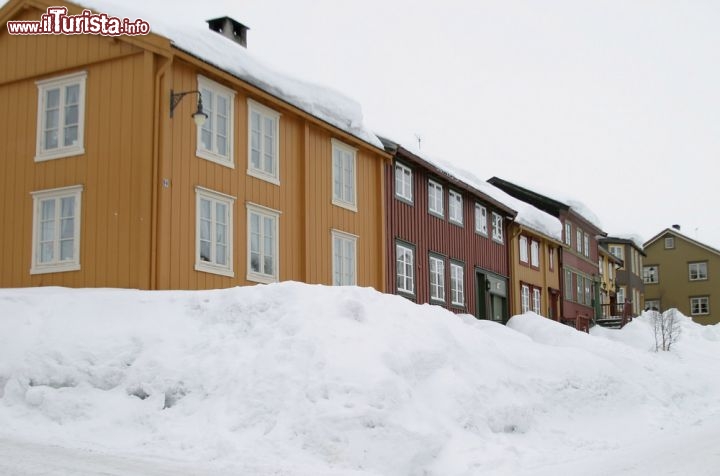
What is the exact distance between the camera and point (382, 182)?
78.5 feet

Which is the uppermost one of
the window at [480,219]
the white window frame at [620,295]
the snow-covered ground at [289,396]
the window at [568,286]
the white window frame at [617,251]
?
the white window frame at [617,251]

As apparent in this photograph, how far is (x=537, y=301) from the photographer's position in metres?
37.7

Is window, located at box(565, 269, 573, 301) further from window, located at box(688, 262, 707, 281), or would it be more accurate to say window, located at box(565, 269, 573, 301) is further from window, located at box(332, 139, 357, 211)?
window, located at box(688, 262, 707, 281)

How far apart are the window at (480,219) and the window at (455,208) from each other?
1.55 metres

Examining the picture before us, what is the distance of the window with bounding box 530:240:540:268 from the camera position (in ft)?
122

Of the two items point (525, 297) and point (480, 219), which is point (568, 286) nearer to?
point (525, 297)

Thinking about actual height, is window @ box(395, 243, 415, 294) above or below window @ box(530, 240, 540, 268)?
below

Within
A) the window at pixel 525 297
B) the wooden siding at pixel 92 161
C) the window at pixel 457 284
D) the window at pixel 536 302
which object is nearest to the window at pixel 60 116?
the wooden siding at pixel 92 161

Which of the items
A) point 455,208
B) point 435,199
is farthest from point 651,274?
point 435,199

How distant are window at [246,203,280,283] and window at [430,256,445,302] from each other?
8804 mm

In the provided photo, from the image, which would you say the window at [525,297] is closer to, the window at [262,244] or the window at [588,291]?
the window at [588,291]

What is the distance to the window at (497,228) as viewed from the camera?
33.2 metres

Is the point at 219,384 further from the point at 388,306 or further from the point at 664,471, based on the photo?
the point at 664,471

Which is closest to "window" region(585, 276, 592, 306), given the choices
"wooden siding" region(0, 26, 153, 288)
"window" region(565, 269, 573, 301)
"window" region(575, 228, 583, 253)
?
"window" region(575, 228, 583, 253)
